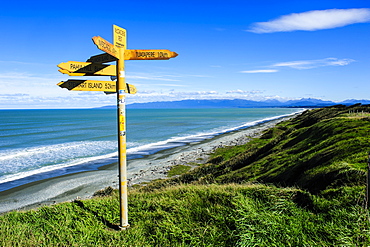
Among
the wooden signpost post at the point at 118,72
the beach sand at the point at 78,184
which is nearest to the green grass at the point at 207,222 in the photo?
the wooden signpost post at the point at 118,72

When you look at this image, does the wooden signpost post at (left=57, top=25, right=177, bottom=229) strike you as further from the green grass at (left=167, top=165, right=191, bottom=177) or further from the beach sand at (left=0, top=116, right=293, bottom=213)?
the green grass at (left=167, top=165, right=191, bottom=177)

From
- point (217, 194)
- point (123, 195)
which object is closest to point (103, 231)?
point (123, 195)

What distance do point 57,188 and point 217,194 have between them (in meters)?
16.4

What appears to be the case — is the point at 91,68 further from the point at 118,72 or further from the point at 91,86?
the point at 118,72

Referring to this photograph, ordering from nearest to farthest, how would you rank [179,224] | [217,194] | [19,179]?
[179,224]
[217,194]
[19,179]

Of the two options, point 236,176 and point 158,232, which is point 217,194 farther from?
point 236,176

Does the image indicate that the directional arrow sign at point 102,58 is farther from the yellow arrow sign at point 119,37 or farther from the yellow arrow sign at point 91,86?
the yellow arrow sign at point 91,86

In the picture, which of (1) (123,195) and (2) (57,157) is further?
(2) (57,157)

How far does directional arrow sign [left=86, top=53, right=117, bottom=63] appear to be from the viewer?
17.6 feet

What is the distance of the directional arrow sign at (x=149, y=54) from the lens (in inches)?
217

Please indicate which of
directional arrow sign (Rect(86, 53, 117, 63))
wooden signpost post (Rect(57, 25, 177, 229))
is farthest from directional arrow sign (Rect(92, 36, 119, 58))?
directional arrow sign (Rect(86, 53, 117, 63))

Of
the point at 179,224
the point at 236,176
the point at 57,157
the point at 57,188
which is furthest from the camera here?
the point at 57,157

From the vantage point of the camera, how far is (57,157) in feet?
97.0

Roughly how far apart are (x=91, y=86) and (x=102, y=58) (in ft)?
1.98
